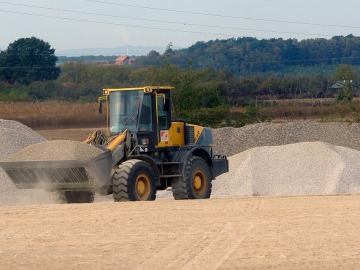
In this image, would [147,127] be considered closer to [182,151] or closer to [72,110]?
[182,151]

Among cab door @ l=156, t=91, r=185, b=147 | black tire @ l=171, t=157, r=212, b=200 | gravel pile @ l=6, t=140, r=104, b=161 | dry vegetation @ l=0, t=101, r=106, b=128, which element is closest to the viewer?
gravel pile @ l=6, t=140, r=104, b=161

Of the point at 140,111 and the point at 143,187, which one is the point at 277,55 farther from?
the point at 143,187

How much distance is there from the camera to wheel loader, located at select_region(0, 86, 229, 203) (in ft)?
54.2

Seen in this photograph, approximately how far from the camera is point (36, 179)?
16.6 meters

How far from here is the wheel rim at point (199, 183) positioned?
61.8 feet

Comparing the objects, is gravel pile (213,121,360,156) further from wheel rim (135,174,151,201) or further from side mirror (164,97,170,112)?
wheel rim (135,174,151,201)

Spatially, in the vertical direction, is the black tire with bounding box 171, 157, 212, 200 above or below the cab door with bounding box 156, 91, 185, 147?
below

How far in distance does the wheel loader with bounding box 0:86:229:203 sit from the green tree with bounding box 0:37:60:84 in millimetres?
54046

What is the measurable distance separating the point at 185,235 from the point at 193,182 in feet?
20.5

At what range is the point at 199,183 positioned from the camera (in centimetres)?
1903

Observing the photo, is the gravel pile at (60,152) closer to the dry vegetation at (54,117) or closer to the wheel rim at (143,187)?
the wheel rim at (143,187)

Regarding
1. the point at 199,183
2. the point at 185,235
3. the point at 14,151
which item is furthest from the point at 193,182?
the point at 14,151

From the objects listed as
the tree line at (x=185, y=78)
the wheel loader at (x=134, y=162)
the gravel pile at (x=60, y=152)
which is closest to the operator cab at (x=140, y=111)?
the wheel loader at (x=134, y=162)

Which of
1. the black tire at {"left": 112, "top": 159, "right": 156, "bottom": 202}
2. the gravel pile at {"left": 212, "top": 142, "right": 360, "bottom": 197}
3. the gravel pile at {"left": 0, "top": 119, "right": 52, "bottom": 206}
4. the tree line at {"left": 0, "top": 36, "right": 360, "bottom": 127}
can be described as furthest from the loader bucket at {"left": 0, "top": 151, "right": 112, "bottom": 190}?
the tree line at {"left": 0, "top": 36, "right": 360, "bottom": 127}
